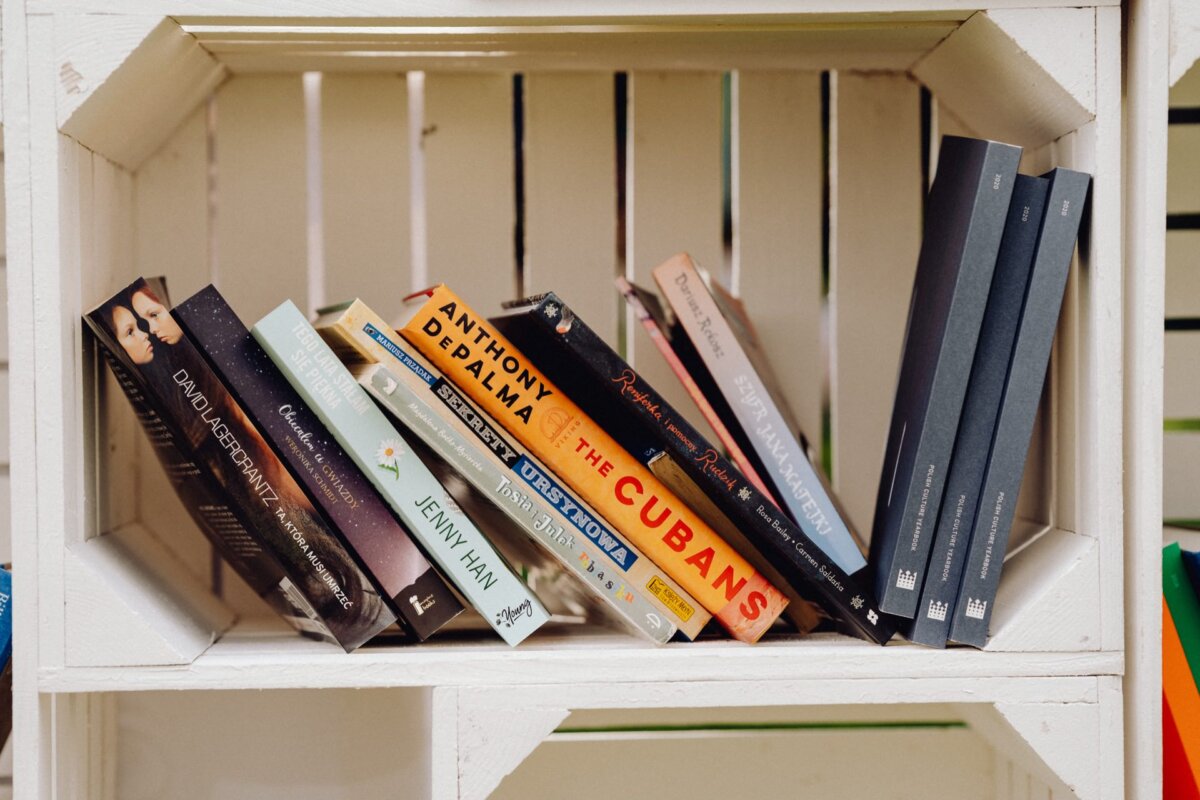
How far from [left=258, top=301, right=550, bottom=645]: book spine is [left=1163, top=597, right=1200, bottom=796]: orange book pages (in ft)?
1.63

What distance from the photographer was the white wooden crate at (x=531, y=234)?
0.65 meters

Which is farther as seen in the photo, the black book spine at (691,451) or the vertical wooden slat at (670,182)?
the vertical wooden slat at (670,182)

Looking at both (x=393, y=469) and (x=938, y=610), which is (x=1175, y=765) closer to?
(x=938, y=610)

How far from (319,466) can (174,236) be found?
15.0 inches

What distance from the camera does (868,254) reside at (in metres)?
0.94

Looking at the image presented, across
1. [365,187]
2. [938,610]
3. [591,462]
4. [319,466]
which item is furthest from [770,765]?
[365,187]

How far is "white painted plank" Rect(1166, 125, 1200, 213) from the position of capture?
973mm

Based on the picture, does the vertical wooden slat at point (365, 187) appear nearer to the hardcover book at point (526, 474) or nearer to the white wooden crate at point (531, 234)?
the white wooden crate at point (531, 234)

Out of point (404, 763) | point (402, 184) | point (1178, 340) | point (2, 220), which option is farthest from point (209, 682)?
point (1178, 340)

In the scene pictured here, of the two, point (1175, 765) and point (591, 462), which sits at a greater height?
point (591, 462)

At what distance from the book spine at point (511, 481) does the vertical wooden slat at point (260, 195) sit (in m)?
0.30

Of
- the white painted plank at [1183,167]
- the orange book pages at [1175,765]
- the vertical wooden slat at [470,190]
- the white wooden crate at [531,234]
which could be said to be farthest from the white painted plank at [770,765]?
the white painted plank at [1183,167]

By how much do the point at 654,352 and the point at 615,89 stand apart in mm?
269

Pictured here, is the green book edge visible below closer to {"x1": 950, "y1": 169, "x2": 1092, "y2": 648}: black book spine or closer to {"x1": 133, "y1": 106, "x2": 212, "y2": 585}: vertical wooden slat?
{"x1": 950, "y1": 169, "x2": 1092, "y2": 648}: black book spine
